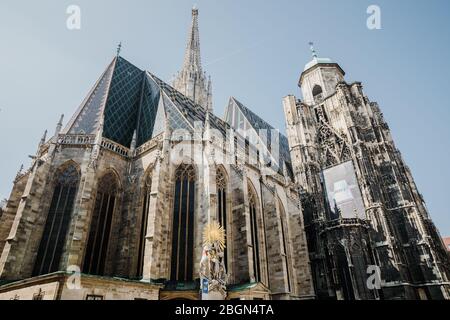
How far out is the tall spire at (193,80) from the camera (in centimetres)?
3329

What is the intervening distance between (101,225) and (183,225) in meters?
4.26

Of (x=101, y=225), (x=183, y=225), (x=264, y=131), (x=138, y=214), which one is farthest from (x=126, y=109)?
(x=264, y=131)

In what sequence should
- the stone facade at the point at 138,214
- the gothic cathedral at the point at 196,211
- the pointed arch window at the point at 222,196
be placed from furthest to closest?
the pointed arch window at the point at 222,196, the gothic cathedral at the point at 196,211, the stone facade at the point at 138,214

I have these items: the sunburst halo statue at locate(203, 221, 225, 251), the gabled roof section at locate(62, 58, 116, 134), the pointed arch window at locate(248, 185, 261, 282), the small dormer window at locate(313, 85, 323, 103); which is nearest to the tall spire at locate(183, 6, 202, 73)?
the small dormer window at locate(313, 85, 323, 103)

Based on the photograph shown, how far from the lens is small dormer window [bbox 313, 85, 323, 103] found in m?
28.7

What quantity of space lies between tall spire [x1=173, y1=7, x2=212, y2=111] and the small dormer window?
11619mm

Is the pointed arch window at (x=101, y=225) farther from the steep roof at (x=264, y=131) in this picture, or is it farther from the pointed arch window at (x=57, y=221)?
the steep roof at (x=264, y=131)

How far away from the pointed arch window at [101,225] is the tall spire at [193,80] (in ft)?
59.9

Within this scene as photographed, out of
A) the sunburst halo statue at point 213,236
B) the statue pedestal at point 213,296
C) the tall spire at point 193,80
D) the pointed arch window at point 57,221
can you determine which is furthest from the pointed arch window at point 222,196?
the tall spire at point 193,80

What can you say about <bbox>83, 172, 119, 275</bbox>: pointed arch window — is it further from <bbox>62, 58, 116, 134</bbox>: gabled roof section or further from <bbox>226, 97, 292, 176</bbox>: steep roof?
<bbox>226, 97, 292, 176</bbox>: steep roof

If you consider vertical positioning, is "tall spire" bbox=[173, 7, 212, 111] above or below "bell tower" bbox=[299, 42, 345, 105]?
above

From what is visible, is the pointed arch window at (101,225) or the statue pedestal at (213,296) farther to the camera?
the pointed arch window at (101,225)

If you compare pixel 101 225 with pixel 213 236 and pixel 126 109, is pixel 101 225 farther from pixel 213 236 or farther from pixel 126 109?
pixel 126 109

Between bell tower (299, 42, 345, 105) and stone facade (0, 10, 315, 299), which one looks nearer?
stone facade (0, 10, 315, 299)
